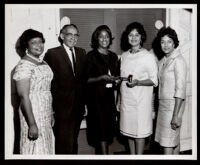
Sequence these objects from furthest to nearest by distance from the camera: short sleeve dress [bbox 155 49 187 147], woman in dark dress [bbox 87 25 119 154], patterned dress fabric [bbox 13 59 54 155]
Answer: woman in dark dress [bbox 87 25 119 154] → short sleeve dress [bbox 155 49 187 147] → patterned dress fabric [bbox 13 59 54 155]

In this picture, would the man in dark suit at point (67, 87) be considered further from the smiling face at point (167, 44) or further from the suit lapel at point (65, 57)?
the smiling face at point (167, 44)

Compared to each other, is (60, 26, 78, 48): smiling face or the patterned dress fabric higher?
(60, 26, 78, 48): smiling face

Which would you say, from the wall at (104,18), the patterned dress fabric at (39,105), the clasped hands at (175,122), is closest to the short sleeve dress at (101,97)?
the wall at (104,18)

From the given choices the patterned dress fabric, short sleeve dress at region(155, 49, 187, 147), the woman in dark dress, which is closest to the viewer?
the patterned dress fabric

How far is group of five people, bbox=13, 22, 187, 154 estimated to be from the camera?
208cm

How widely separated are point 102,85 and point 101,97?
0.32 ft

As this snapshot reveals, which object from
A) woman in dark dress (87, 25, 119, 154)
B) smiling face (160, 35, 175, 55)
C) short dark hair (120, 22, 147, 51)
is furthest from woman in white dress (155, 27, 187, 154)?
woman in dark dress (87, 25, 119, 154)

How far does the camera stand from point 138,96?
2.12 m

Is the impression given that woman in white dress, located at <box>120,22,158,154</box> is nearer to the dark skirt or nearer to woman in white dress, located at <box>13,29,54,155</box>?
the dark skirt

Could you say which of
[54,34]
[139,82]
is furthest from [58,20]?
[139,82]

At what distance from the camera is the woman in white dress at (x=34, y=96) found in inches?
76.3

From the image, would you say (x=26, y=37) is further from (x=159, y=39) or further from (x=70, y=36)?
(x=159, y=39)

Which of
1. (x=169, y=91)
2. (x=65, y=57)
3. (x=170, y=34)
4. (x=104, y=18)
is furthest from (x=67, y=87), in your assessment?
(x=170, y=34)

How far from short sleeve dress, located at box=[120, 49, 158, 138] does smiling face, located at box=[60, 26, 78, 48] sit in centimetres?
44
